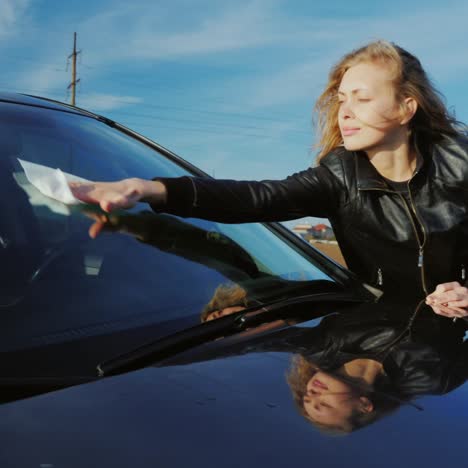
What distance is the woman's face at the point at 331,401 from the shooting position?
36.8 inches

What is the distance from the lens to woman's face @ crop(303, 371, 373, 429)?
94 centimetres

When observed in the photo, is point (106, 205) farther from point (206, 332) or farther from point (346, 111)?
point (346, 111)

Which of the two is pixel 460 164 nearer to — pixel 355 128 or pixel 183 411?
pixel 355 128

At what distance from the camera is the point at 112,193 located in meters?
1.44

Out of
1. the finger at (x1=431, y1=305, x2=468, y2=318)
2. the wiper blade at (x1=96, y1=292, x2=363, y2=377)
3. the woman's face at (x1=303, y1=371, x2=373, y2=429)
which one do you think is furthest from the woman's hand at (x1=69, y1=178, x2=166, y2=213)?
the finger at (x1=431, y1=305, x2=468, y2=318)

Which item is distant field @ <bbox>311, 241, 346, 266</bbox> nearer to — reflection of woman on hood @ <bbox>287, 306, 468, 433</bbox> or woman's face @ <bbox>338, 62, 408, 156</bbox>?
woman's face @ <bbox>338, 62, 408, 156</bbox>

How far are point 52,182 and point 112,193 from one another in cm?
14

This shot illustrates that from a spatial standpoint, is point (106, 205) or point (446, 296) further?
point (446, 296)

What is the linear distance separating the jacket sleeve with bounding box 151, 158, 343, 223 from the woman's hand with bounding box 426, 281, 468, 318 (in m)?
0.45

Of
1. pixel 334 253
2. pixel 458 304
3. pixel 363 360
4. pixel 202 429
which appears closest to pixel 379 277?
pixel 458 304

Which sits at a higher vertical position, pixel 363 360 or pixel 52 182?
pixel 52 182

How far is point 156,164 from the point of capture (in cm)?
195

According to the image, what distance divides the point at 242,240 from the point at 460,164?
728 mm

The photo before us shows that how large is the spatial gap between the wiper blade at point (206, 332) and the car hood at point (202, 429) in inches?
2.9
